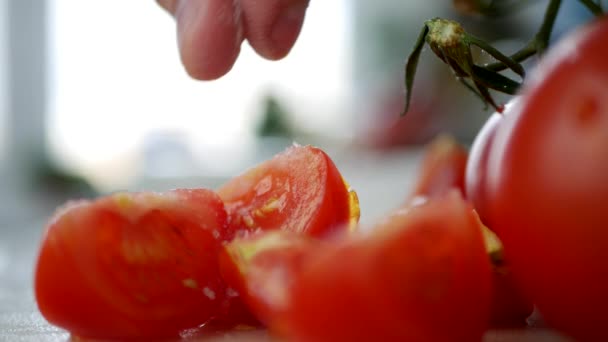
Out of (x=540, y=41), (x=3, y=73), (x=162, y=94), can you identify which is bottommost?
(x=162, y=94)

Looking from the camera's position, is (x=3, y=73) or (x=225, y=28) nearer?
(x=225, y=28)

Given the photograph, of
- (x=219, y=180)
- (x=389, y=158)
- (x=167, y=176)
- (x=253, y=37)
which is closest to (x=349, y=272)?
(x=253, y=37)

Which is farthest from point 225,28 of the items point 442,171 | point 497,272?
point 442,171

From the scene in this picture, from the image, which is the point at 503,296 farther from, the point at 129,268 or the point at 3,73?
the point at 3,73

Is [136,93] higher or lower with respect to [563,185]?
lower

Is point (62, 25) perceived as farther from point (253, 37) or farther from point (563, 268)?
point (563, 268)

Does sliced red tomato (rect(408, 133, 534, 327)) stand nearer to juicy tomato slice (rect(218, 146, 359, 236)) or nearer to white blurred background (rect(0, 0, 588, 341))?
juicy tomato slice (rect(218, 146, 359, 236))

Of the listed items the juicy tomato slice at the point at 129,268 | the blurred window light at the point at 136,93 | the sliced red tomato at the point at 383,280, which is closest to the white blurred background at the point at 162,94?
the blurred window light at the point at 136,93
